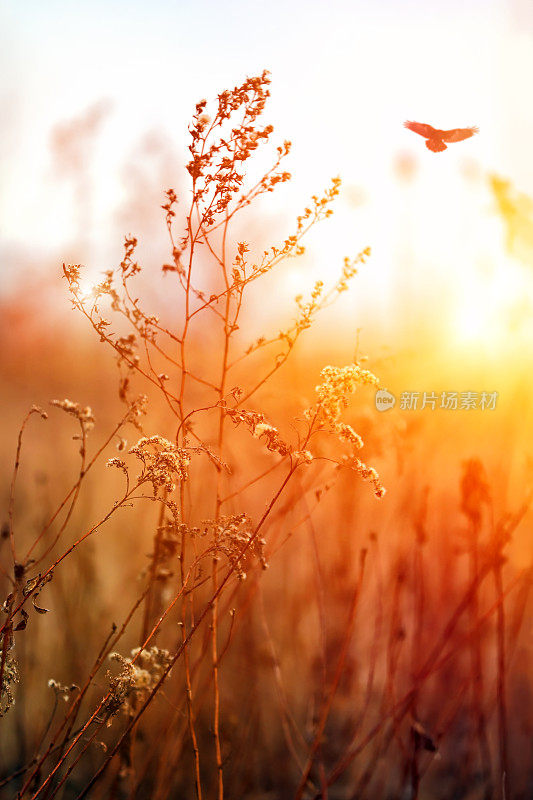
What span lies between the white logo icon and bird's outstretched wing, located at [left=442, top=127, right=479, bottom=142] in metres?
0.49

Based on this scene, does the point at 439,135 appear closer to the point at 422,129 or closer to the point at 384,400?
the point at 422,129

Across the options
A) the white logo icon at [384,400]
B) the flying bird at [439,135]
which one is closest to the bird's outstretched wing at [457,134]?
the flying bird at [439,135]

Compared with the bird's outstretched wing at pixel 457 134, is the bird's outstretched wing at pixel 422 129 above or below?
above

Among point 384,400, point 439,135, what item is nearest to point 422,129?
point 439,135

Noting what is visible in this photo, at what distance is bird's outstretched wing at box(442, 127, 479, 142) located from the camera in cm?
117

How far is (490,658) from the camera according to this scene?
1.92m

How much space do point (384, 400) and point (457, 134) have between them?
1.70 ft

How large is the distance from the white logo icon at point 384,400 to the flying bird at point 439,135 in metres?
0.47

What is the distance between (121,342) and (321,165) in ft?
1.90

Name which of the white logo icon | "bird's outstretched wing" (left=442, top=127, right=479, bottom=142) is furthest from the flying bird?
the white logo icon

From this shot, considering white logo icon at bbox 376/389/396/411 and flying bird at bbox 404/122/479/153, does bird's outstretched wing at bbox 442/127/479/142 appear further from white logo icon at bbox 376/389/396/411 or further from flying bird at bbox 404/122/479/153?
white logo icon at bbox 376/389/396/411

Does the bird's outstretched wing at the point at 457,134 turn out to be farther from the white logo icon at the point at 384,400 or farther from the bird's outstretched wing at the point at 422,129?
the white logo icon at the point at 384,400

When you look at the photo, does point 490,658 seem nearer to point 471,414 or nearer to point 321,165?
point 471,414

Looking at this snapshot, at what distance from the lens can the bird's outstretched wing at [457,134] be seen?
1.17 m
